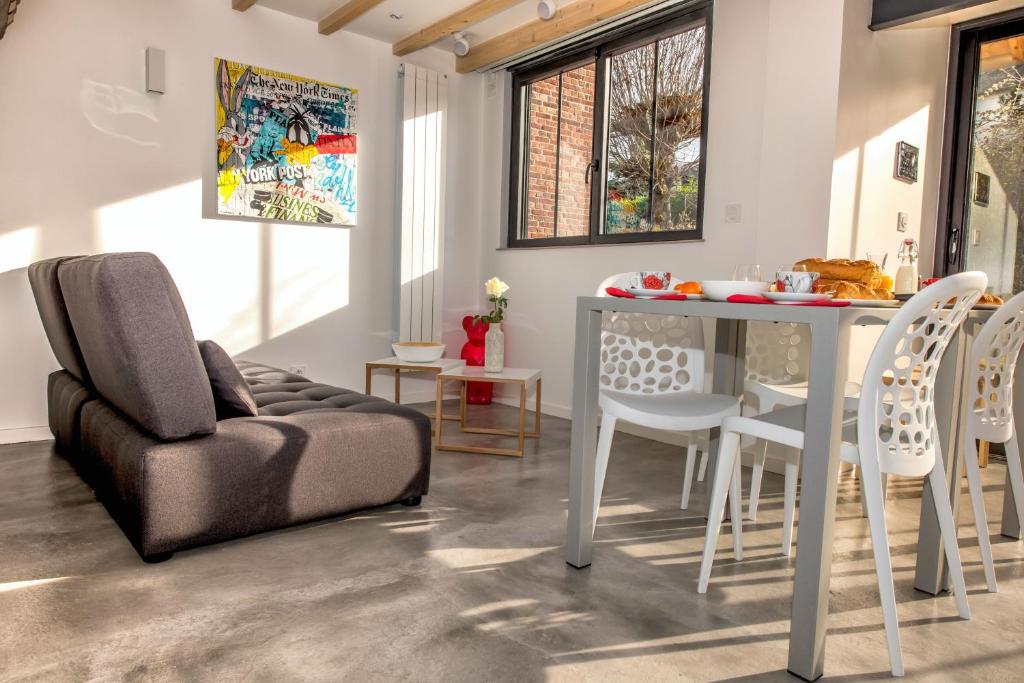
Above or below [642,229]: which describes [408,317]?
below

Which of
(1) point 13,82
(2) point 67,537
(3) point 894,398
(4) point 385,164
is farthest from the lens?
(4) point 385,164

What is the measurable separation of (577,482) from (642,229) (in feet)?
7.73

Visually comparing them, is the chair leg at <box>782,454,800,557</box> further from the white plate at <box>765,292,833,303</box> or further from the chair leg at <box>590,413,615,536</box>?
the white plate at <box>765,292,833,303</box>

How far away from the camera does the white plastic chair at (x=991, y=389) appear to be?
1.87 meters

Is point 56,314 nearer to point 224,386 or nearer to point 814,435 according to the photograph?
point 224,386

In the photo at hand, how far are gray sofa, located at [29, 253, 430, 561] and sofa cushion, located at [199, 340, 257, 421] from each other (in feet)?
0.22

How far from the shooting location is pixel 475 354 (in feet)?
14.9

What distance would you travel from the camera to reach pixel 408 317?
4.58m

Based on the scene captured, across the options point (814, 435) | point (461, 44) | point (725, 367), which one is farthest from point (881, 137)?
point (461, 44)

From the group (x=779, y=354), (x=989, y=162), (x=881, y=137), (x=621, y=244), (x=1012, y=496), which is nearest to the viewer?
(x=1012, y=496)

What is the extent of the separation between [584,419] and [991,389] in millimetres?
1178

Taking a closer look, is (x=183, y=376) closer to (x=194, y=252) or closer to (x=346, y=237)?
(x=194, y=252)

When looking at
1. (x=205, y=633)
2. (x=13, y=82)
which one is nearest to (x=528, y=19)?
(x=13, y=82)

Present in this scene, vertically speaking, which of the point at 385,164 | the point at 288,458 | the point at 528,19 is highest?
the point at 528,19
